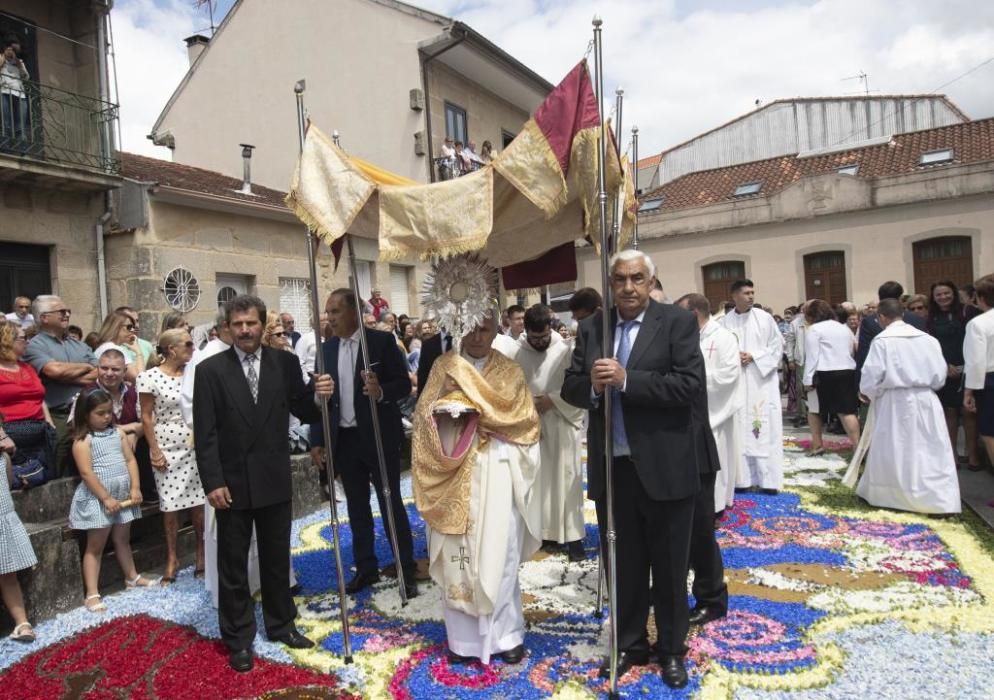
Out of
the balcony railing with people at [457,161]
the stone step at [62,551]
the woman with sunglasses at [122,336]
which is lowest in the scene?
the stone step at [62,551]

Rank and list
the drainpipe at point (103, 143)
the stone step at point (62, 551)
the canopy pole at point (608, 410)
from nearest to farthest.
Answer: the canopy pole at point (608, 410) < the stone step at point (62, 551) < the drainpipe at point (103, 143)

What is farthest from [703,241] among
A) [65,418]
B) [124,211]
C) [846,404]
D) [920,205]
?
[65,418]

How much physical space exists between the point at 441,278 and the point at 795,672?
8.97ft

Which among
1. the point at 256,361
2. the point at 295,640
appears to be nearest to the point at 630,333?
the point at 256,361

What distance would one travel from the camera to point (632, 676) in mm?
3537

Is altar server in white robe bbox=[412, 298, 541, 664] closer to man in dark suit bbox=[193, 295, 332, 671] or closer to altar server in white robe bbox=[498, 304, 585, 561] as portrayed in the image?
man in dark suit bbox=[193, 295, 332, 671]

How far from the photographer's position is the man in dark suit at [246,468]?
12.9 ft

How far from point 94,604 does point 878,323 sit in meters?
8.06

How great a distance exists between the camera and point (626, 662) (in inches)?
141

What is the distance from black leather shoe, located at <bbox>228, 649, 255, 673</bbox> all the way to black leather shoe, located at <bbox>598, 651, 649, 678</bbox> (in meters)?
1.86

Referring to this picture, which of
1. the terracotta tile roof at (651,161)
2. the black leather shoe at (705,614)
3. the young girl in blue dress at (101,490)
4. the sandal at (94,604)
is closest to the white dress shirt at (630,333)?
the black leather shoe at (705,614)

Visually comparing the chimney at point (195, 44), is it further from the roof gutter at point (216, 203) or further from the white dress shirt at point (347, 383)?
the white dress shirt at point (347, 383)

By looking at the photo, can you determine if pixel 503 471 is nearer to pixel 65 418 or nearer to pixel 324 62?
pixel 65 418

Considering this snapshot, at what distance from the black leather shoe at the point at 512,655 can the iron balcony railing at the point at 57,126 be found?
8995 mm
